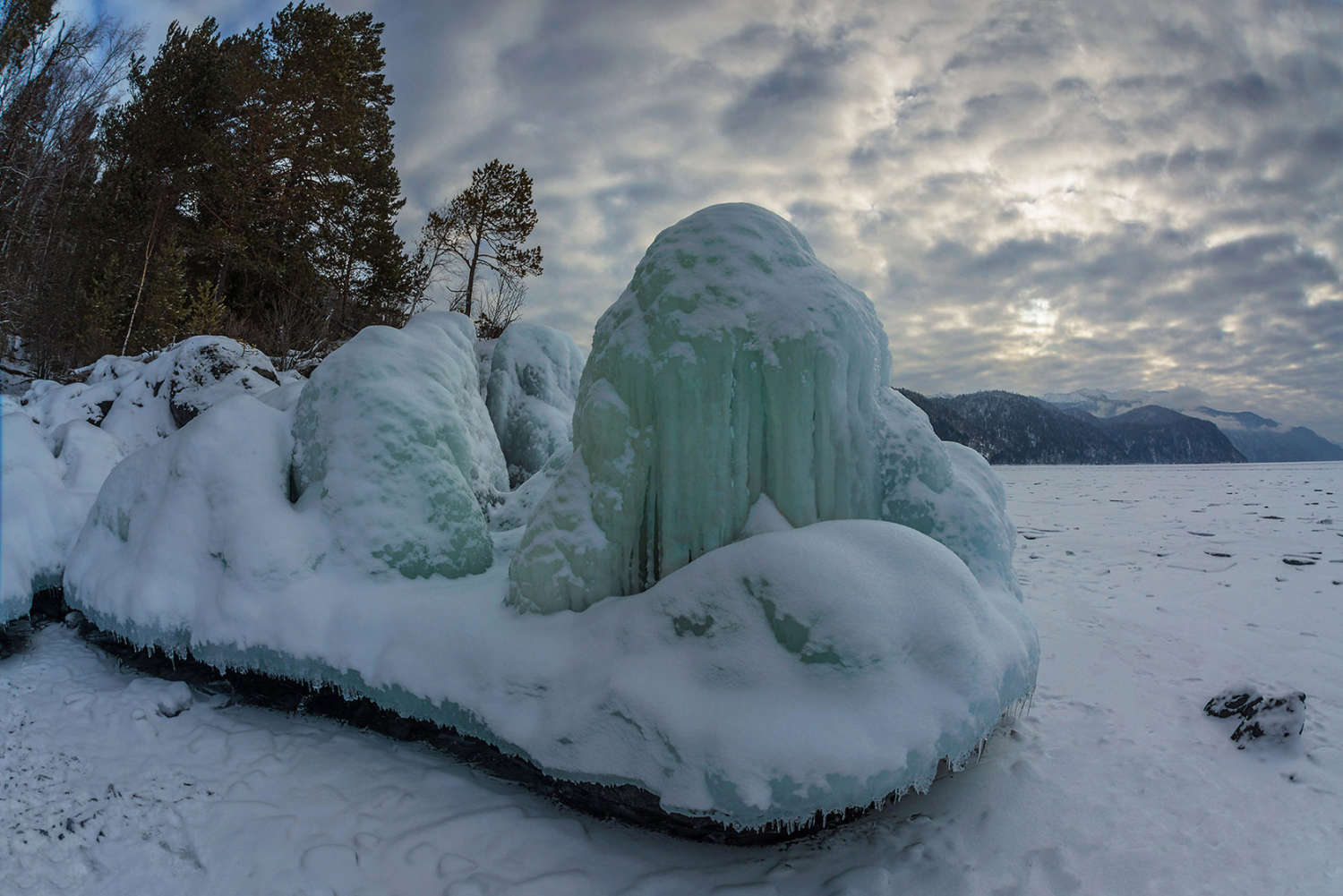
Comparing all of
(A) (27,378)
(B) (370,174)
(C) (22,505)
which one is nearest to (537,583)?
(C) (22,505)

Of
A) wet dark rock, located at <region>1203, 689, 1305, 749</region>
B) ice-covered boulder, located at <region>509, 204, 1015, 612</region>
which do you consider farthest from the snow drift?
wet dark rock, located at <region>1203, 689, 1305, 749</region>

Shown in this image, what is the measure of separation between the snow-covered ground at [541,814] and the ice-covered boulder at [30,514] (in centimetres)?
49

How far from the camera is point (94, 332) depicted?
53.9 feet

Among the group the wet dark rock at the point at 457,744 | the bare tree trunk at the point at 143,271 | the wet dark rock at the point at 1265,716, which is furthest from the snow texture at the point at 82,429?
the wet dark rock at the point at 1265,716

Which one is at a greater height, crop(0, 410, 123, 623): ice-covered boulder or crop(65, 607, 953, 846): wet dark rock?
crop(0, 410, 123, 623): ice-covered boulder

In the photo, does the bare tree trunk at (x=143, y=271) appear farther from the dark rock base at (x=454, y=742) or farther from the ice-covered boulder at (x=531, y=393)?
the dark rock base at (x=454, y=742)

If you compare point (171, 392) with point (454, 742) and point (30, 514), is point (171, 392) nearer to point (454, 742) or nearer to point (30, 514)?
point (30, 514)

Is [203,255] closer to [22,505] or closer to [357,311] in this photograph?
[357,311]

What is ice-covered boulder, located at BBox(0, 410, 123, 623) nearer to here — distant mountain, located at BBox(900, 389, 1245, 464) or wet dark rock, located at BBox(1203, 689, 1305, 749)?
wet dark rock, located at BBox(1203, 689, 1305, 749)

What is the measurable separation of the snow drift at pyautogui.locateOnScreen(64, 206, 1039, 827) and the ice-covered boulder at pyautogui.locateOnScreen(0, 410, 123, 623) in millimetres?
869

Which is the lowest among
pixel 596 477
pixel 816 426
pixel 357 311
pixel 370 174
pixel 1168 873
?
pixel 1168 873

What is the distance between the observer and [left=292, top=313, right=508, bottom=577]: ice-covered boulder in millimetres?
4188

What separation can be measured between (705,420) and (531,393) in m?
5.65

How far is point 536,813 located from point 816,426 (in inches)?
102
